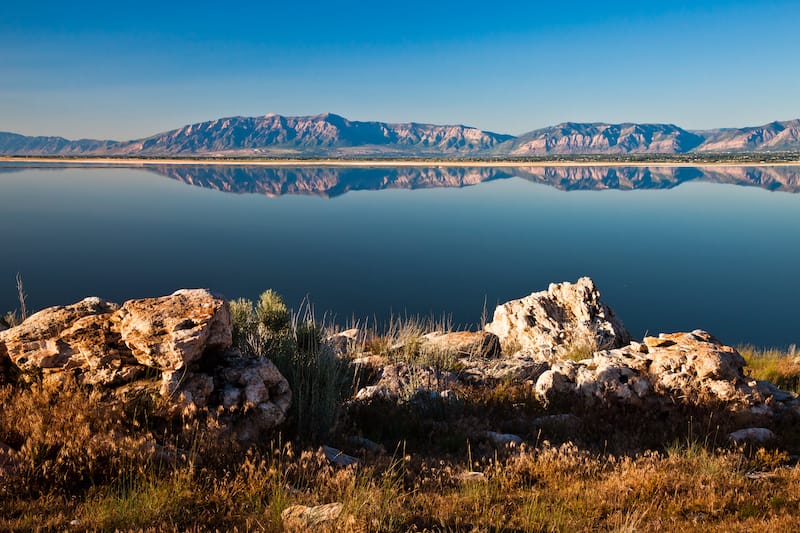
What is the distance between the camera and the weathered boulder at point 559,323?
871 cm

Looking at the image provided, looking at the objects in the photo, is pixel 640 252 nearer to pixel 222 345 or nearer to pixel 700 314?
pixel 700 314

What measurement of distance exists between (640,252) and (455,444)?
24.6 meters

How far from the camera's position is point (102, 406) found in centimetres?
402

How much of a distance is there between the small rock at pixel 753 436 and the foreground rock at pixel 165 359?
405 cm

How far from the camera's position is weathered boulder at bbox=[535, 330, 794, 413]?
5816 millimetres

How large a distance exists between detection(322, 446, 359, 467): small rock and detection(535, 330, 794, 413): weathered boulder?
2646 mm

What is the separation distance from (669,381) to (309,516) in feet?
14.3

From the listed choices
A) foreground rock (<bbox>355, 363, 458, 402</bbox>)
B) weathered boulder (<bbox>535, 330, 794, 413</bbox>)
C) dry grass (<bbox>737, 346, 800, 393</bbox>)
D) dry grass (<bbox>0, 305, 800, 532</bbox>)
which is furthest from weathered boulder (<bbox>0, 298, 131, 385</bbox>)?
dry grass (<bbox>737, 346, 800, 393</bbox>)

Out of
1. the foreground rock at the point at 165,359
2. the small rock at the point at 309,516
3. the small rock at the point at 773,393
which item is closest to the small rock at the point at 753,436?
the small rock at the point at 773,393

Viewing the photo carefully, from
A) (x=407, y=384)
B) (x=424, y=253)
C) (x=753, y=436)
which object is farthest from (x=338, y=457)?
(x=424, y=253)

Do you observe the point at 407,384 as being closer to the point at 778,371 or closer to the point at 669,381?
the point at 669,381

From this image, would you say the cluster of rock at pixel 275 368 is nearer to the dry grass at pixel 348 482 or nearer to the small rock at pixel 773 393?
the small rock at pixel 773 393

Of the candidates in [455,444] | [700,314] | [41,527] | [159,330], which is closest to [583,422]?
[455,444]

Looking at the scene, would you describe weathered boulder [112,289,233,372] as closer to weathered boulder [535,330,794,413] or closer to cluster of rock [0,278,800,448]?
cluster of rock [0,278,800,448]
